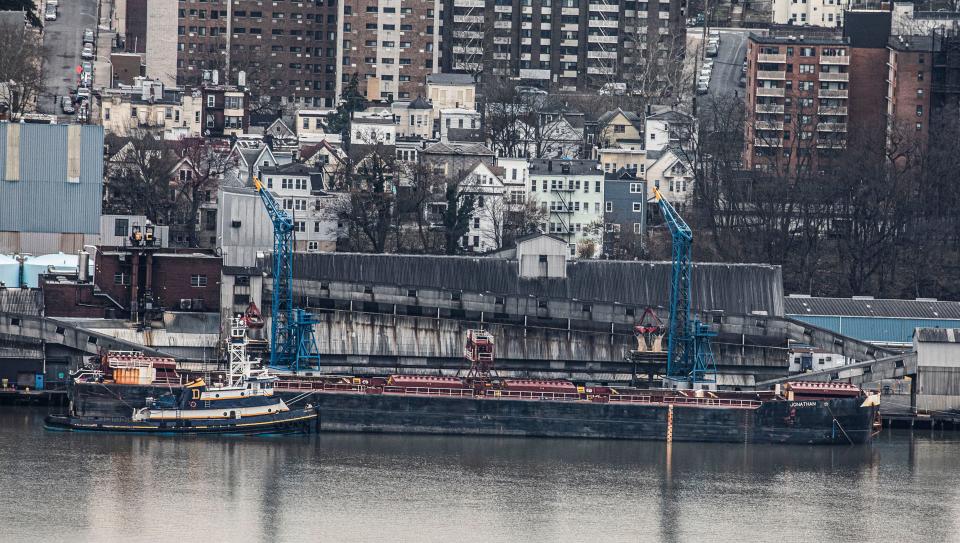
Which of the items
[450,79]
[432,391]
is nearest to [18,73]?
[450,79]

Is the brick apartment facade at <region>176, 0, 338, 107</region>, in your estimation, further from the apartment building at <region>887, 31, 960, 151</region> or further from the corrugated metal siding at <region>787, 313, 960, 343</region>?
the corrugated metal siding at <region>787, 313, 960, 343</region>

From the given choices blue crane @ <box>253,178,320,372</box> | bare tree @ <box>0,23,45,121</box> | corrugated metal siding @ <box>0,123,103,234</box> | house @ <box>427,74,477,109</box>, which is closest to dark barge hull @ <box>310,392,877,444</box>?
blue crane @ <box>253,178,320,372</box>

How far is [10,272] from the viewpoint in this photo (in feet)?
296

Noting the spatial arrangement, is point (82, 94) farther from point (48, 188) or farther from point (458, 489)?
point (458, 489)

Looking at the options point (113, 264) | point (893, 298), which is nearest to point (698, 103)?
point (893, 298)

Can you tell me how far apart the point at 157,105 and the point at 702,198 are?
93.7 ft

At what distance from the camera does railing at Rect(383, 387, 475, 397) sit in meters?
79.8

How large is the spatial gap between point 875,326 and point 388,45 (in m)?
61.4

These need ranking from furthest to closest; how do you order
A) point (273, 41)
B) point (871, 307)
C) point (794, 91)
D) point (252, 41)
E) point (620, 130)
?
point (273, 41)
point (252, 41)
point (620, 130)
point (794, 91)
point (871, 307)

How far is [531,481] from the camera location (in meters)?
71.8

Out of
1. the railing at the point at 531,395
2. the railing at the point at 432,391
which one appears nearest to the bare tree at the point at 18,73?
the railing at the point at 432,391

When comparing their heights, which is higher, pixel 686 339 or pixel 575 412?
pixel 686 339

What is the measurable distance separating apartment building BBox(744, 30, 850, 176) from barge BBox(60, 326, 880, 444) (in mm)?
45216

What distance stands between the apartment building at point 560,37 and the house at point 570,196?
3523 cm
